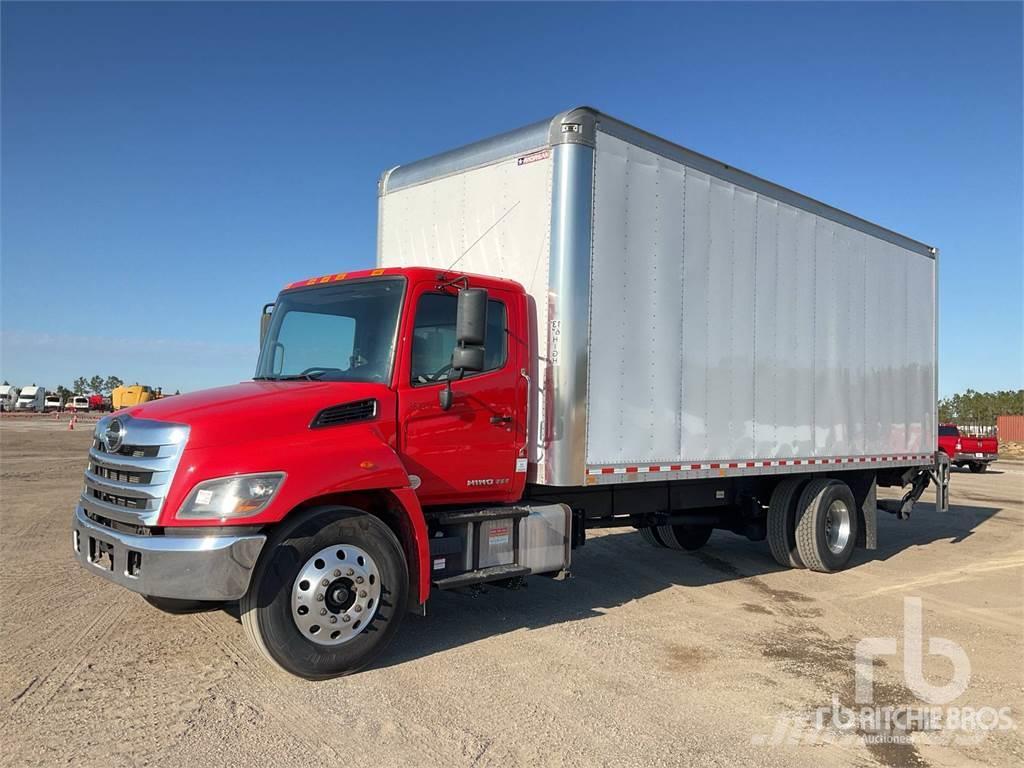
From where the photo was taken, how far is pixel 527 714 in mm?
4430

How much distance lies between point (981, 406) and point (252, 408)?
7297 centimetres

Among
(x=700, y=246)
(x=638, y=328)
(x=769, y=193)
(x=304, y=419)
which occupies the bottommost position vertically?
(x=304, y=419)

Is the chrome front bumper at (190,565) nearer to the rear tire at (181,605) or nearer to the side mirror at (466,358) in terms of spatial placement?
the rear tire at (181,605)

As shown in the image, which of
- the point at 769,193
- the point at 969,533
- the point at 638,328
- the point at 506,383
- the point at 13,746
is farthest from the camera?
the point at 969,533

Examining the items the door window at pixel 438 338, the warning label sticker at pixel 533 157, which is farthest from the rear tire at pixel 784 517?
the warning label sticker at pixel 533 157

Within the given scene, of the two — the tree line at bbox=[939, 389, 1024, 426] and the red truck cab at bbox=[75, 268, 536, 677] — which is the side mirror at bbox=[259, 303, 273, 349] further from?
the tree line at bbox=[939, 389, 1024, 426]

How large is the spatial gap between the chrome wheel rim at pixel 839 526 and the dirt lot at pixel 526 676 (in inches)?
24.8

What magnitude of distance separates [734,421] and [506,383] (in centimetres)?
276

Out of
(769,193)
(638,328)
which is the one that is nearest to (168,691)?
(638,328)

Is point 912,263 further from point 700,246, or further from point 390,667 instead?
point 390,667

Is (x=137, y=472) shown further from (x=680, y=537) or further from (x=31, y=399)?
(x=31, y=399)

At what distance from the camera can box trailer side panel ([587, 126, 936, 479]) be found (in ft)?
21.1

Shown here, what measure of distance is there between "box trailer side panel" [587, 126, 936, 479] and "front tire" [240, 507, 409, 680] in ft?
6.49

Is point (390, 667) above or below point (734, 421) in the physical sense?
below
